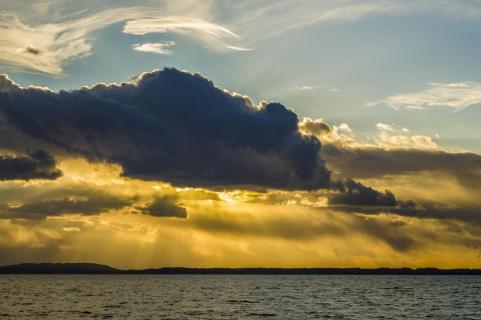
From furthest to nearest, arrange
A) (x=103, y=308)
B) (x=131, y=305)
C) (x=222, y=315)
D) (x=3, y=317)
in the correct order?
(x=131, y=305)
(x=103, y=308)
(x=222, y=315)
(x=3, y=317)

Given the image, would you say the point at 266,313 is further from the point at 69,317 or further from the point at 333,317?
the point at 69,317

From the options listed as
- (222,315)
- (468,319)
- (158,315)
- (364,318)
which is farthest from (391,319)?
(158,315)

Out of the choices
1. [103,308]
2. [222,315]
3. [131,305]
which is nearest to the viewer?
[222,315]

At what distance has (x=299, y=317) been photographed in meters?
120

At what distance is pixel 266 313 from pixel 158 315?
2210cm

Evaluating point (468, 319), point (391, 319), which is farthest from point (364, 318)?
point (468, 319)

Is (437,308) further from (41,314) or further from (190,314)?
(41,314)

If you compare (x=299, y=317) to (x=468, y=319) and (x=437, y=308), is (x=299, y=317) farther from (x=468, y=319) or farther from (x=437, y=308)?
(x=437, y=308)

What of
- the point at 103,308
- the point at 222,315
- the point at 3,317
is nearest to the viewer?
the point at 3,317

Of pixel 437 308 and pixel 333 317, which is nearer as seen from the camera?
pixel 333 317

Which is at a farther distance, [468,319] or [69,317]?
[468,319]

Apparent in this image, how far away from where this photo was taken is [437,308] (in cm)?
15125

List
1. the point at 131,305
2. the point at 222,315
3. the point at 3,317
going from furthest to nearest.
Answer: the point at 131,305
the point at 222,315
the point at 3,317

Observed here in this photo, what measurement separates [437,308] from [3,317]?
3893 inches
